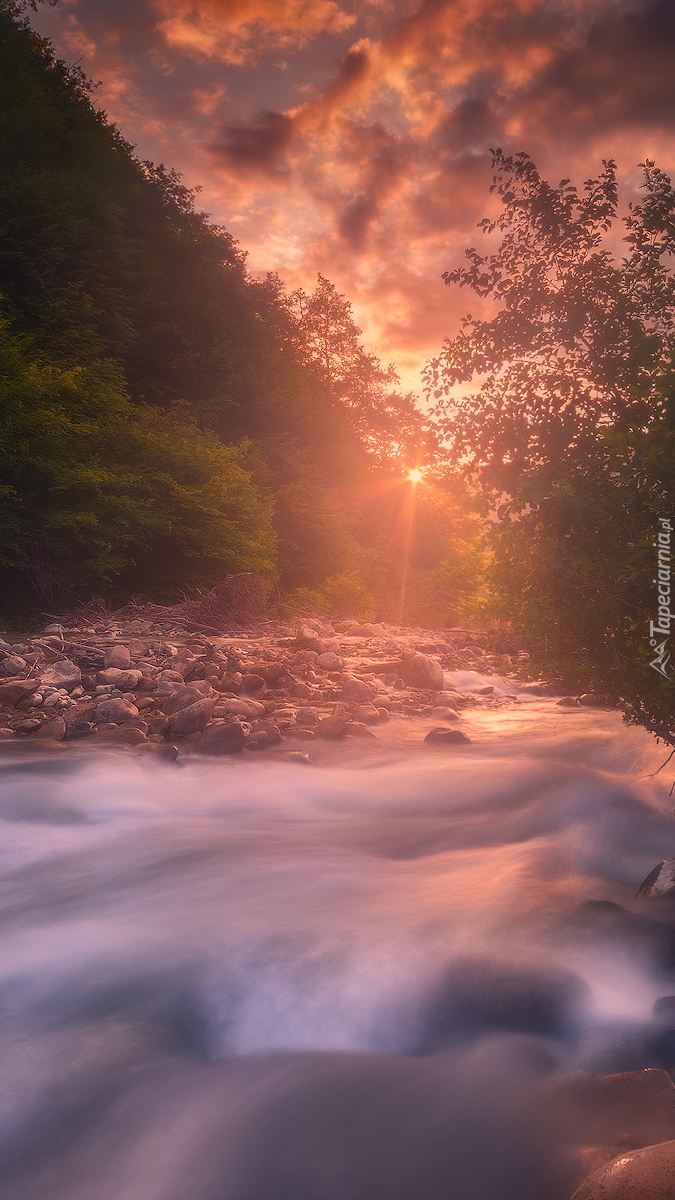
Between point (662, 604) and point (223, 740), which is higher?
point (662, 604)

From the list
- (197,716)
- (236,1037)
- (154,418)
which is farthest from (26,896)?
(154,418)

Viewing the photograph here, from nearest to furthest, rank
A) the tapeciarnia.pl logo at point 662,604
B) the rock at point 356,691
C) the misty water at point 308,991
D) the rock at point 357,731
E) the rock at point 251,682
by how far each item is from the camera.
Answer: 1. the misty water at point 308,991
2. the tapeciarnia.pl logo at point 662,604
3. the rock at point 357,731
4. the rock at point 251,682
5. the rock at point 356,691

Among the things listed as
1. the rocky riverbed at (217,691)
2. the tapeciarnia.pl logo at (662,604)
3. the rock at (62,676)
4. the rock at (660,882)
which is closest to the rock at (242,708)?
the rocky riverbed at (217,691)

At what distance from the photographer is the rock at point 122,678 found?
840cm

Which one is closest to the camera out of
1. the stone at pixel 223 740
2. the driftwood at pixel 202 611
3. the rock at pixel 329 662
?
the stone at pixel 223 740

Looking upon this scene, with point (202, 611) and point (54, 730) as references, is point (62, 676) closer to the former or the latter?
point (54, 730)

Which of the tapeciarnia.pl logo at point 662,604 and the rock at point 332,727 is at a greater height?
the tapeciarnia.pl logo at point 662,604

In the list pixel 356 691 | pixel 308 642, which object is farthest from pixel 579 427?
pixel 308 642

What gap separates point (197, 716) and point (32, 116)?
885 inches

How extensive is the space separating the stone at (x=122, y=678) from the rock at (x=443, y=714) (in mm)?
4110

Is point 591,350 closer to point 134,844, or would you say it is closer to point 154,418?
point 134,844

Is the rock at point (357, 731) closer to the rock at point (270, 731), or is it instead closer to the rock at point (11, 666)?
the rock at point (270, 731)

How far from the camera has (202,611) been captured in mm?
15188

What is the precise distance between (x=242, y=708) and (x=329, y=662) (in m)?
2.87
